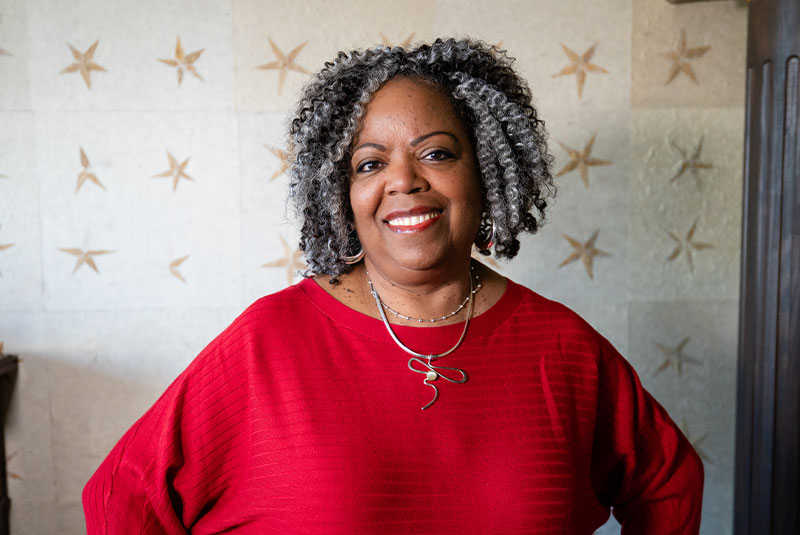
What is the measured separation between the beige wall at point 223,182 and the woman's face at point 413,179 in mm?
813

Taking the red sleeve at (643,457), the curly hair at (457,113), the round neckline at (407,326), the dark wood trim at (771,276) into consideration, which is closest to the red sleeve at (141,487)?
the round neckline at (407,326)

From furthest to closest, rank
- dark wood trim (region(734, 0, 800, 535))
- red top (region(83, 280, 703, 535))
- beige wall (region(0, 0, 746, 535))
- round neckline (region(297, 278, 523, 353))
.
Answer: beige wall (region(0, 0, 746, 535)) → dark wood trim (region(734, 0, 800, 535)) → round neckline (region(297, 278, 523, 353)) → red top (region(83, 280, 703, 535))

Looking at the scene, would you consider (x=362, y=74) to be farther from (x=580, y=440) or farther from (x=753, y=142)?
(x=753, y=142)

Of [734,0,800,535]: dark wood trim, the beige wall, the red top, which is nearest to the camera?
the red top

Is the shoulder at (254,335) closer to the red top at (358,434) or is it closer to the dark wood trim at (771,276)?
the red top at (358,434)

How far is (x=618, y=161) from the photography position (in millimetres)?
1988

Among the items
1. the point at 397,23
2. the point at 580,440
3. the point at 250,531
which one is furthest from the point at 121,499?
the point at 397,23

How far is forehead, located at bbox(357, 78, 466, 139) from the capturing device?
3.82 ft

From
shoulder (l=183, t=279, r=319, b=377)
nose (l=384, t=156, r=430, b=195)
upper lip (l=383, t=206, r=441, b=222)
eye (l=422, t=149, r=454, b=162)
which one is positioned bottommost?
shoulder (l=183, t=279, r=319, b=377)

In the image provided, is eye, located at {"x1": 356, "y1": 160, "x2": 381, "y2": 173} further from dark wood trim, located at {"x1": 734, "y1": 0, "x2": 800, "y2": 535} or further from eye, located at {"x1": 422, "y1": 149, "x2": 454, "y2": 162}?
dark wood trim, located at {"x1": 734, "y1": 0, "x2": 800, "y2": 535}

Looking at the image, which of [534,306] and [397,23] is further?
[397,23]

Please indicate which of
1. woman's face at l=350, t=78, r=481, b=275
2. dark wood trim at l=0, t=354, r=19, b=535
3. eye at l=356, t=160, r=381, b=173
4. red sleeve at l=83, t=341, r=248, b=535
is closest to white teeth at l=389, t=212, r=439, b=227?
woman's face at l=350, t=78, r=481, b=275

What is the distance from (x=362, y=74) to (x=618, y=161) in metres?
1.06

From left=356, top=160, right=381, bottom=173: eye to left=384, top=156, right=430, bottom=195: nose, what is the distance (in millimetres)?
30
